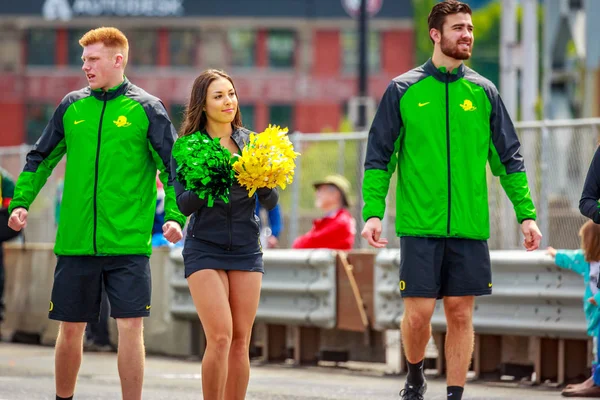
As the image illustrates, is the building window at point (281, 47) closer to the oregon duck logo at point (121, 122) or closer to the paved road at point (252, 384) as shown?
the paved road at point (252, 384)

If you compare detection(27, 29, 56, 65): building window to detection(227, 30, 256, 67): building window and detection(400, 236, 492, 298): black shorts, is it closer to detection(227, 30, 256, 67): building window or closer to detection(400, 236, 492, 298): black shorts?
detection(227, 30, 256, 67): building window

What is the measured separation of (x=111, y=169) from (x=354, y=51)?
203 ft

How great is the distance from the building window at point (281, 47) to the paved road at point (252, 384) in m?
55.9

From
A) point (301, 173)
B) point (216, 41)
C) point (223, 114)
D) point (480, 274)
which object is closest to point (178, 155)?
point (223, 114)

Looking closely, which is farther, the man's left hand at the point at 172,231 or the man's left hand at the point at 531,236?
the man's left hand at the point at 531,236

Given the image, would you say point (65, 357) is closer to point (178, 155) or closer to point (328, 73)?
point (178, 155)

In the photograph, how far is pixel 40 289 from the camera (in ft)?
50.4

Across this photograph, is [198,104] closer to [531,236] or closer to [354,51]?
[531,236]

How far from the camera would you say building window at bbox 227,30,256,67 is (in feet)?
224

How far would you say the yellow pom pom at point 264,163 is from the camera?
719 cm

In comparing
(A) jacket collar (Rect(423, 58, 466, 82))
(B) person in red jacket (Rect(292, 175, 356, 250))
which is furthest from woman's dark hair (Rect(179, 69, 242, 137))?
(B) person in red jacket (Rect(292, 175, 356, 250))

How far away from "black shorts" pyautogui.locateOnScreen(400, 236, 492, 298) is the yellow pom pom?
0.92m

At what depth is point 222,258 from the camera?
23.7 ft

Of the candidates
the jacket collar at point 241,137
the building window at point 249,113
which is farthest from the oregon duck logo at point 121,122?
the building window at point 249,113
